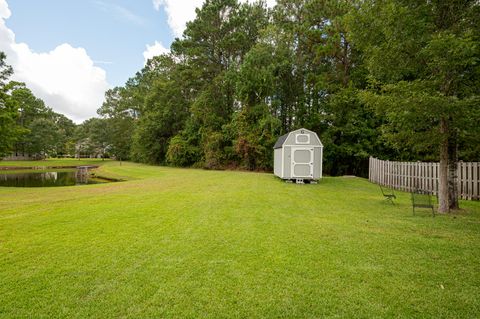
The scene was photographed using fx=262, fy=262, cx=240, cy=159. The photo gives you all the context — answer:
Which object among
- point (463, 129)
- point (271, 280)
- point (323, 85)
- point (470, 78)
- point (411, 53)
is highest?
point (323, 85)

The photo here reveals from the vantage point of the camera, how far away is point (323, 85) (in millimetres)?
23969

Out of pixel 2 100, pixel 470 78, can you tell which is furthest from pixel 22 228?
pixel 2 100

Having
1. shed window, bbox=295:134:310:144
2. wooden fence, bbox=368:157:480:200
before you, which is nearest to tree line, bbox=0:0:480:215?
wooden fence, bbox=368:157:480:200

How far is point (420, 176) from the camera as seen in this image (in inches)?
466

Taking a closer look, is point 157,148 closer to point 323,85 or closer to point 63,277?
point 323,85

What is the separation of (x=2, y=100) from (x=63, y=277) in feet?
73.1

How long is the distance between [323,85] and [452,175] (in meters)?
17.5

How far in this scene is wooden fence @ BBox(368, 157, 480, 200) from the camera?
9664 millimetres

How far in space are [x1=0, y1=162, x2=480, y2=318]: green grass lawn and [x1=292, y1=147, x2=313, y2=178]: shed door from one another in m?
8.03

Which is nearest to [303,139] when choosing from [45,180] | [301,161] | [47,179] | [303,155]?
[303,155]

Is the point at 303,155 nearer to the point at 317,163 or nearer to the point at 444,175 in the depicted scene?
the point at 317,163

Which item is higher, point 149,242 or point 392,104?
point 392,104

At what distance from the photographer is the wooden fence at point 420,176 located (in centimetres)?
966

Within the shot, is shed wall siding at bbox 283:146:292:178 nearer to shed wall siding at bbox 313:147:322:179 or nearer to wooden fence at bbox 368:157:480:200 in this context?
shed wall siding at bbox 313:147:322:179
